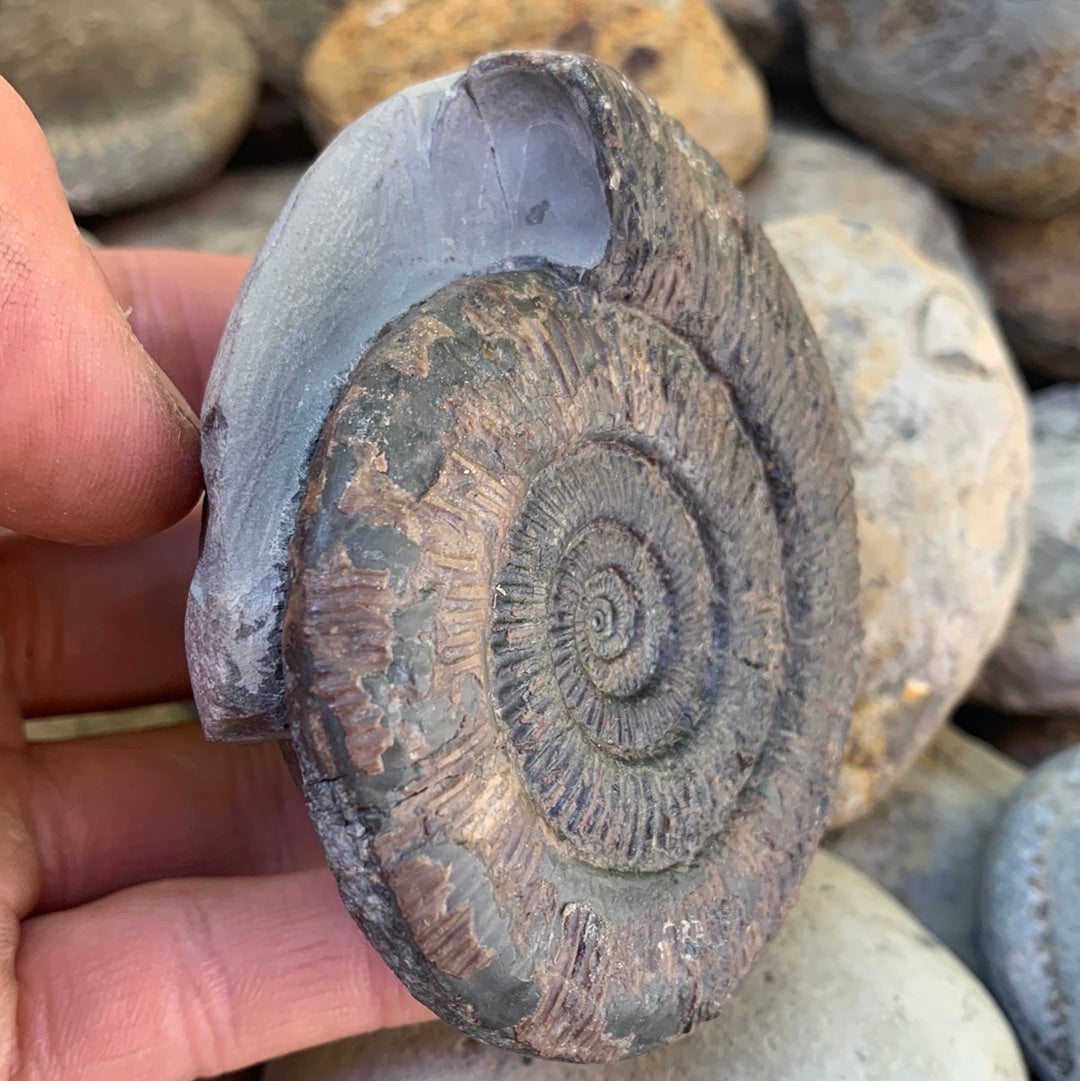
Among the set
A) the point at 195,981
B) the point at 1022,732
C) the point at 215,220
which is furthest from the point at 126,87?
the point at 1022,732

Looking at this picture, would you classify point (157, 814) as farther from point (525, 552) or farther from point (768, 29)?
point (768, 29)

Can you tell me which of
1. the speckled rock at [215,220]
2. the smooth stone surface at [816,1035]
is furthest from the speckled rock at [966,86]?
the smooth stone surface at [816,1035]

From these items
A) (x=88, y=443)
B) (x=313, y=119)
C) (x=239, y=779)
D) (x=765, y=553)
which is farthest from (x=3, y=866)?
(x=313, y=119)

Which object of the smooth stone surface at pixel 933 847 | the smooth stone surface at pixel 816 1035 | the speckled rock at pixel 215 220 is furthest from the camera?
the speckled rock at pixel 215 220

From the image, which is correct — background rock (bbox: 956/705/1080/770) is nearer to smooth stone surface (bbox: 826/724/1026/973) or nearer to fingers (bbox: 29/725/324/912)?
smooth stone surface (bbox: 826/724/1026/973)

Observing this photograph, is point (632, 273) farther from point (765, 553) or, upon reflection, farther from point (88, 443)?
point (88, 443)

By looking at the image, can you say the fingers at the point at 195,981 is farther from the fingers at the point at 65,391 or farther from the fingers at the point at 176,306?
the fingers at the point at 176,306
